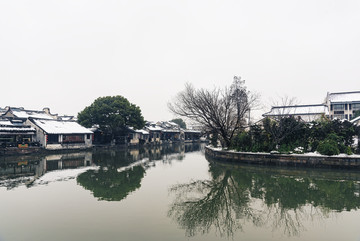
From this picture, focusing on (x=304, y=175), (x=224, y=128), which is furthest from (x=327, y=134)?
(x=224, y=128)

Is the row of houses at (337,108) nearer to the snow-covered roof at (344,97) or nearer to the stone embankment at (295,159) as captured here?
the snow-covered roof at (344,97)

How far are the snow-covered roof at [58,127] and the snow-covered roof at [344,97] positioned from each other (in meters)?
52.1

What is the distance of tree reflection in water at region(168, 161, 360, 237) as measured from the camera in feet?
26.1

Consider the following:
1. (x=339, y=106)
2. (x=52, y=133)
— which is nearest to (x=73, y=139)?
(x=52, y=133)

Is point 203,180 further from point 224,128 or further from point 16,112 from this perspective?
point 16,112

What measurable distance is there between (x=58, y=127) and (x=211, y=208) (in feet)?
117

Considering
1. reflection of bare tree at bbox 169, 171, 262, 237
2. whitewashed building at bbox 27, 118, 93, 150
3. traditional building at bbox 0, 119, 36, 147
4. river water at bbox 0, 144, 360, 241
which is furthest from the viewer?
whitewashed building at bbox 27, 118, 93, 150

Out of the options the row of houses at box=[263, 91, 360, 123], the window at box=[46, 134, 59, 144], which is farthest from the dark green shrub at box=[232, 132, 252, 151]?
the window at box=[46, 134, 59, 144]

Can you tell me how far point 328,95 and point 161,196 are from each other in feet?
185

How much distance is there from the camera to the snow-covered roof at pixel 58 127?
116ft

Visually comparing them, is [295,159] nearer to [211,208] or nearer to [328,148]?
Result: [328,148]

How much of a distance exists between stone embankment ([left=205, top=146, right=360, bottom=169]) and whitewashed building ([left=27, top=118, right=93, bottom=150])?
86.1ft

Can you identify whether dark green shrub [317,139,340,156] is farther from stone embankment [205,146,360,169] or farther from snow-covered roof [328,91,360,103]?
snow-covered roof [328,91,360,103]

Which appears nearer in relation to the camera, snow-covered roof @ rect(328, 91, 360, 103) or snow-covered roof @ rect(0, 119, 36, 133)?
snow-covered roof @ rect(0, 119, 36, 133)
